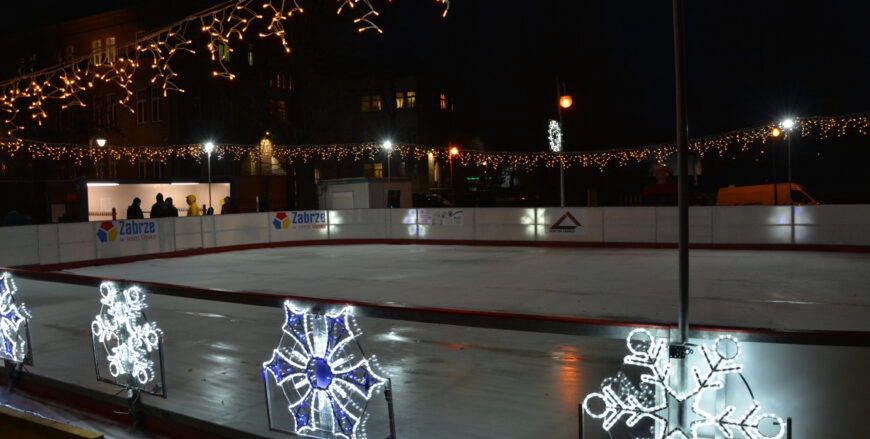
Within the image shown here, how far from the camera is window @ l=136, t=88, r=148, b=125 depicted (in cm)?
3988

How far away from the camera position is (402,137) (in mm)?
50250

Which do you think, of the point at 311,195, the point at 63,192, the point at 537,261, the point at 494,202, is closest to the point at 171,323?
the point at 537,261

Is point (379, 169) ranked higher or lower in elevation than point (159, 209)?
higher

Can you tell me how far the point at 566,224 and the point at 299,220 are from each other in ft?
31.9

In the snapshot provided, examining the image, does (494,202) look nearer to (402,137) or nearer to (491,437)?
(402,137)

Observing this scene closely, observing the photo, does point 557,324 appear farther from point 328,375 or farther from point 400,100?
point 400,100

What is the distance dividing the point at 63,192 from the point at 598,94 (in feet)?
113

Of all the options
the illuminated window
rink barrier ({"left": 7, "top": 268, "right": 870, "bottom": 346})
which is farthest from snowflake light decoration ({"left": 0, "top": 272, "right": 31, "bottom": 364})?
the illuminated window

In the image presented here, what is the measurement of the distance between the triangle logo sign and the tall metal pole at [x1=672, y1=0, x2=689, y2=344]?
19290 millimetres

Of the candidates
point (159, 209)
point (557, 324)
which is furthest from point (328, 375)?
point (159, 209)

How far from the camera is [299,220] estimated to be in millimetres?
25234

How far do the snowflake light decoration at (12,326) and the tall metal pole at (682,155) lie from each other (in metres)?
5.66

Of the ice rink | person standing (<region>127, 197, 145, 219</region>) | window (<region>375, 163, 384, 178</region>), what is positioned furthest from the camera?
window (<region>375, 163, 384, 178</region>)

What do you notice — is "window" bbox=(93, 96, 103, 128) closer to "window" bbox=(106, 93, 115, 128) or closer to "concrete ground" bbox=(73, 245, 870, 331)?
"window" bbox=(106, 93, 115, 128)
